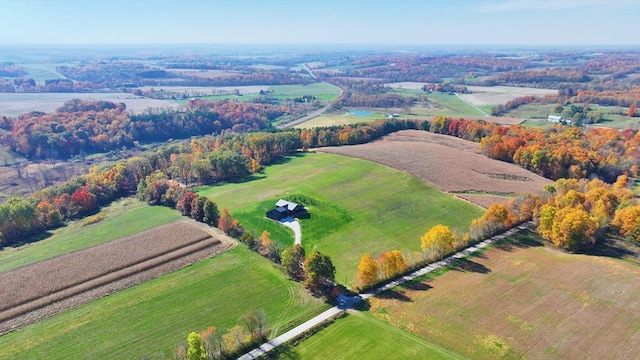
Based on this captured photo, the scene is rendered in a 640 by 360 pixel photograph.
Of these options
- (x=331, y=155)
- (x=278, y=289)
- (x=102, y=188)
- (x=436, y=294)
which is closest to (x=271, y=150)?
(x=331, y=155)

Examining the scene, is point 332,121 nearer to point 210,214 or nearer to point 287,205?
point 287,205

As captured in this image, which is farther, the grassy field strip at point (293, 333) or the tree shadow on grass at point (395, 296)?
the tree shadow on grass at point (395, 296)

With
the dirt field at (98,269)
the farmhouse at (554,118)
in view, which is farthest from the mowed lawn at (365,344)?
the farmhouse at (554,118)

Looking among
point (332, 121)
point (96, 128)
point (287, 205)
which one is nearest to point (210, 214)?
point (287, 205)

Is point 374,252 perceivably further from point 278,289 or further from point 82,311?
point 82,311

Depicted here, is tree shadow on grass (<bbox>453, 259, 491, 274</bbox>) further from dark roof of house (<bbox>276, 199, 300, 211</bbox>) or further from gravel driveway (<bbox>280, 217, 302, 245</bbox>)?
dark roof of house (<bbox>276, 199, 300, 211</bbox>)

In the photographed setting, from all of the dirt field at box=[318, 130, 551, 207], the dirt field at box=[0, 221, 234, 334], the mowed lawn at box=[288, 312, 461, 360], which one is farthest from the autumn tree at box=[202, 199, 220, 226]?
the dirt field at box=[318, 130, 551, 207]

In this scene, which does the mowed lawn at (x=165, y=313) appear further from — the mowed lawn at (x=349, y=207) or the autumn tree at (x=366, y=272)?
the mowed lawn at (x=349, y=207)
